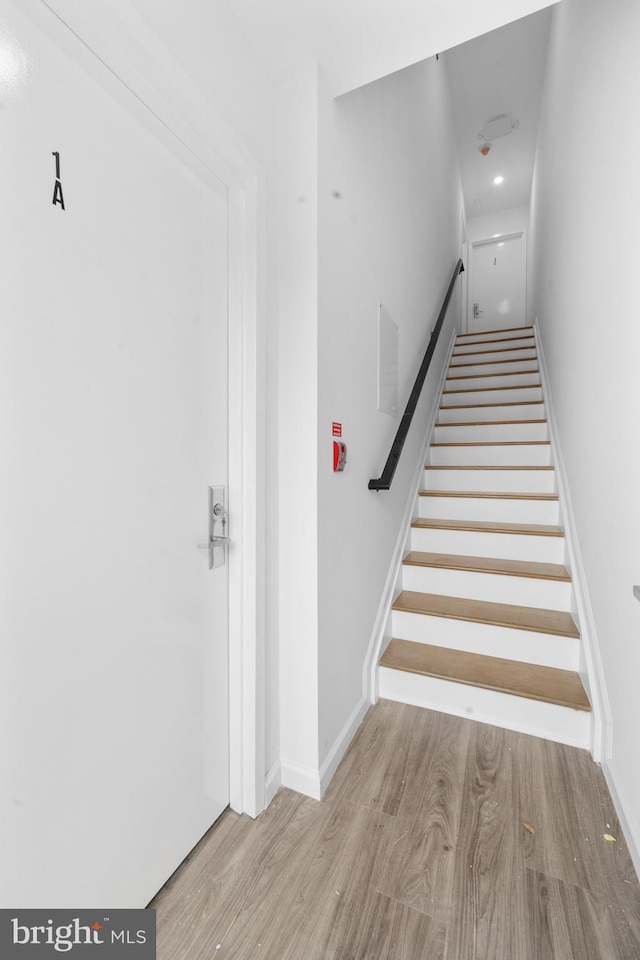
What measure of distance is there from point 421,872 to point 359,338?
1.87 metres

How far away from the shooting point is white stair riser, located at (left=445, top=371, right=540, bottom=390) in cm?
403

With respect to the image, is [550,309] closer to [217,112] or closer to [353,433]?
[353,433]

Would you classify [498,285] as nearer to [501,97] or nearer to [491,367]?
[501,97]

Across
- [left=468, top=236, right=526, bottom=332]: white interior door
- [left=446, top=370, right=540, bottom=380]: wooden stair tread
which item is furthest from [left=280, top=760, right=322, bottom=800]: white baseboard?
[left=468, top=236, right=526, bottom=332]: white interior door

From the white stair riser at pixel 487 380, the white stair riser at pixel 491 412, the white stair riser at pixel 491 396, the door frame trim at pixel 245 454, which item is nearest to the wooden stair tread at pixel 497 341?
the white stair riser at pixel 487 380

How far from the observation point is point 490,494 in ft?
9.09

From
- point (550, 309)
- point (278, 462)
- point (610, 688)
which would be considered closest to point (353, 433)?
point (278, 462)

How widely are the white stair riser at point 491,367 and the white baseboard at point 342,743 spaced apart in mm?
3365

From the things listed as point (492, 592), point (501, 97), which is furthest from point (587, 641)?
point (501, 97)

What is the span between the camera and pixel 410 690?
2039 mm

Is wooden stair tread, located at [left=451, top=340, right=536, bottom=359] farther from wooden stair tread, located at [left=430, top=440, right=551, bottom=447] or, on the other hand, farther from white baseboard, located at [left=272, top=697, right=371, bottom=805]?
white baseboard, located at [left=272, top=697, right=371, bottom=805]

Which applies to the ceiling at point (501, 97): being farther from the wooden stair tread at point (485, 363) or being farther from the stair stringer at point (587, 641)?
the stair stringer at point (587, 641)

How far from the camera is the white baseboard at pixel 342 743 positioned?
5.16 ft

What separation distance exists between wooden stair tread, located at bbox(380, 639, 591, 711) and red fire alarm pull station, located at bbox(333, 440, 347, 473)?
1.02 metres
